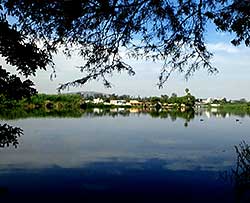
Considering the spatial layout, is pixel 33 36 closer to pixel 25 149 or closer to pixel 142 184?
pixel 142 184

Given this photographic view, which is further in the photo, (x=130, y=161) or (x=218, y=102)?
(x=218, y=102)

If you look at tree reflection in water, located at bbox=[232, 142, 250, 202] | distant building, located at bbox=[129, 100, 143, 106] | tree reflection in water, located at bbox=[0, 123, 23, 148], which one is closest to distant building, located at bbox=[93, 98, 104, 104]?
distant building, located at bbox=[129, 100, 143, 106]

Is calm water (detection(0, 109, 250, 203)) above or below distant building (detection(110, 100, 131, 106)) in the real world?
below

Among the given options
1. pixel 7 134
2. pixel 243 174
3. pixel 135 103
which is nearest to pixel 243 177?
pixel 243 174

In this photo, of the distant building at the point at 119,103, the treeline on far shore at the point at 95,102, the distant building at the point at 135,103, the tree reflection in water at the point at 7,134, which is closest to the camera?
the tree reflection in water at the point at 7,134

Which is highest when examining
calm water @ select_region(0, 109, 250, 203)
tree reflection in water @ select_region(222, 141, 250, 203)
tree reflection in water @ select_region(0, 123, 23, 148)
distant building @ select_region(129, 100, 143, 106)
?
distant building @ select_region(129, 100, 143, 106)

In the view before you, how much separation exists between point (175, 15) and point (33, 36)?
171 centimetres

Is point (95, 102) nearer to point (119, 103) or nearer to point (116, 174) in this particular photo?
point (119, 103)

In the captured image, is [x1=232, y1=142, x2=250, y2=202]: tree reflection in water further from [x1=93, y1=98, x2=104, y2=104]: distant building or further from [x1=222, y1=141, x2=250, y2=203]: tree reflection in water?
[x1=93, y1=98, x2=104, y2=104]: distant building

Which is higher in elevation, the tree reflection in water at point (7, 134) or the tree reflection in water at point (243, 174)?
the tree reflection in water at point (7, 134)

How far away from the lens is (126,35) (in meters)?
4.87

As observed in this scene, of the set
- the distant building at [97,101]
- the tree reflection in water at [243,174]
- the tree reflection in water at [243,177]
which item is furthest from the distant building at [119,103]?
the tree reflection in water at [243,174]

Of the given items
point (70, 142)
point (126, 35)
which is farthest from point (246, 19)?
point (70, 142)

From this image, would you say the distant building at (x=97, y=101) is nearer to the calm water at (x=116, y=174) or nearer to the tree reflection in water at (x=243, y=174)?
the calm water at (x=116, y=174)
